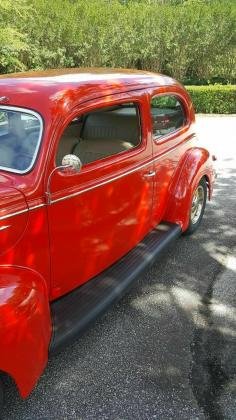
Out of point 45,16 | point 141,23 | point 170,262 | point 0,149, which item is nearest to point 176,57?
point 141,23

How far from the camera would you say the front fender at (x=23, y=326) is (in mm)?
2225

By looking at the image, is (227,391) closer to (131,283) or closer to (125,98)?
(131,283)

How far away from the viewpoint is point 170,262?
14.6 feet

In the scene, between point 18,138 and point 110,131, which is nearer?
point 18,138

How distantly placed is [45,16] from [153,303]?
61.5 ft

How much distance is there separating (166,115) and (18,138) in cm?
197

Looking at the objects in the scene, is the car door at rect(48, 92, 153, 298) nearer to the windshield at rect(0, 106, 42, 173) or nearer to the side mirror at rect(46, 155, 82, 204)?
the side mirror at rect(46, 155, 82, 204)

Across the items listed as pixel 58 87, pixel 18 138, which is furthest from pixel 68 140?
pixel 18 138

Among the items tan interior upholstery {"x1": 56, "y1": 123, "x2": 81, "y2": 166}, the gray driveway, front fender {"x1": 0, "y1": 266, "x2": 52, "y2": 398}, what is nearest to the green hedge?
the gray driveway

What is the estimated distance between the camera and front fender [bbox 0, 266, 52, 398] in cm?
222

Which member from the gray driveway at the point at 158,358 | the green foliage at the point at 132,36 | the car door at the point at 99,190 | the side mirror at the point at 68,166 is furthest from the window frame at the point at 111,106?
the green foliage at the point at 132,36

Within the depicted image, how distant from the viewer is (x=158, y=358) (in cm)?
308

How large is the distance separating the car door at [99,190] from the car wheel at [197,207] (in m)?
1.09

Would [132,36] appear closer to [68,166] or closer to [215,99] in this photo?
[215,99]
